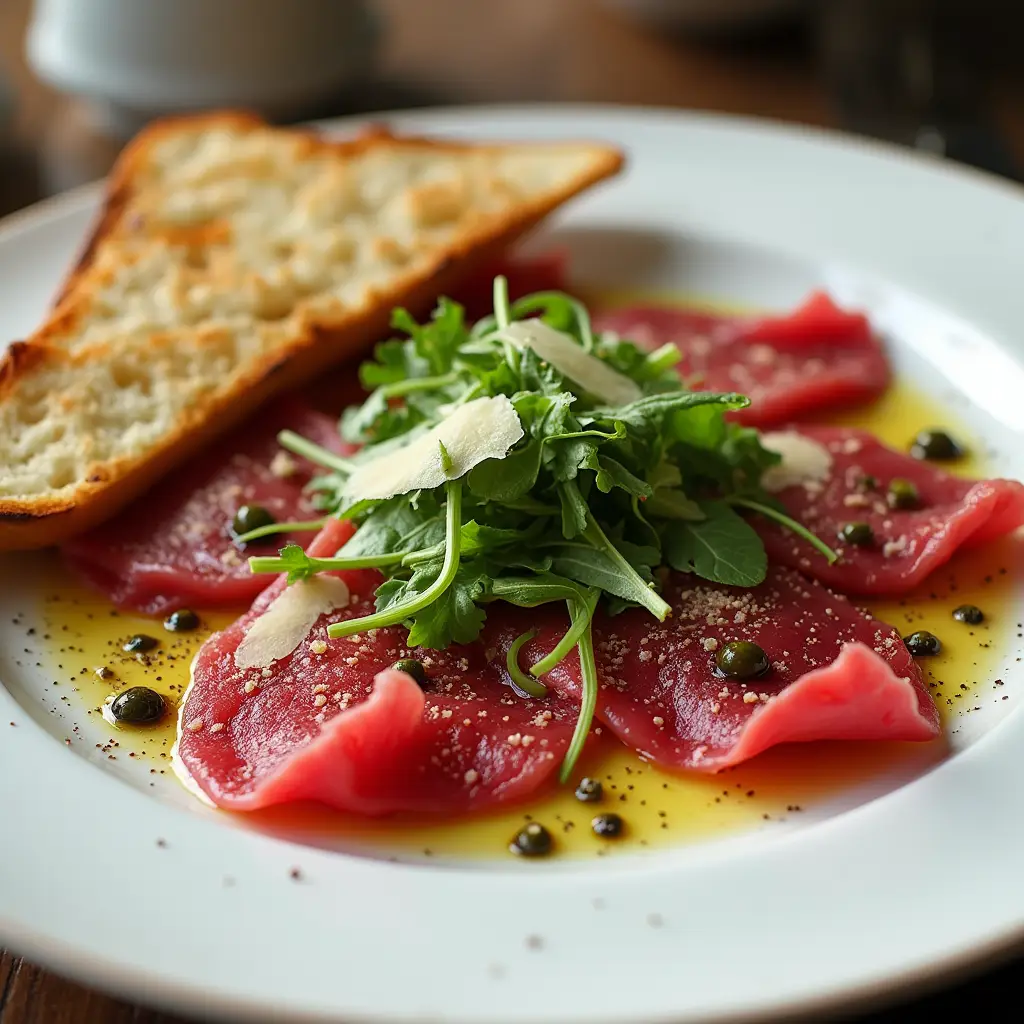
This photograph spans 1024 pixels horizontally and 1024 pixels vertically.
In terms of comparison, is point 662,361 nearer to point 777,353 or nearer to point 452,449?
point 452,449

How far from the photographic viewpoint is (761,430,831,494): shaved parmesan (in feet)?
9.71

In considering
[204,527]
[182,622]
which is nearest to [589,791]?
[182,622]

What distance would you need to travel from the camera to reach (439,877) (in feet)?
6.84

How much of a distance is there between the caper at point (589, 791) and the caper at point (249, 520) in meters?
1.02

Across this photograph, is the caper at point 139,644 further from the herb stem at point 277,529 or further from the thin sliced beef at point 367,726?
the herb stem at point 277,529

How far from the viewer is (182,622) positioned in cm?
279

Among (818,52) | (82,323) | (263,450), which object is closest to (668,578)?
(263,450)

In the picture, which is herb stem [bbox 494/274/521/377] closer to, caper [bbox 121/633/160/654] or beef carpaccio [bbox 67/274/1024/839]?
beef carpaccio [bbox 67/274/1024/839]

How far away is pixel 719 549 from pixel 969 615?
0.56 metres

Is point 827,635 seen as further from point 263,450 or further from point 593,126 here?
point 593,126

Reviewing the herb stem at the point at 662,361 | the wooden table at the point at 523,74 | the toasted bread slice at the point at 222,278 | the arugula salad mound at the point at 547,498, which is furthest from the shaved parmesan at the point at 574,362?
the wooden table at the point at 523,74

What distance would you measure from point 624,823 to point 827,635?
1.94 feet

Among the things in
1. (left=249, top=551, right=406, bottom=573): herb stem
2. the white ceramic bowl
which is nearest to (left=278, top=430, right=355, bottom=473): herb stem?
(left=249, top=551, right=406, bottom=573): herb stem

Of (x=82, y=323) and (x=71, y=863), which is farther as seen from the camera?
(x=82, y=323)
